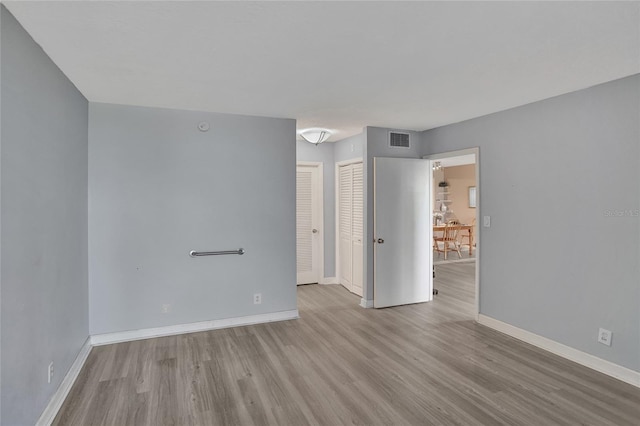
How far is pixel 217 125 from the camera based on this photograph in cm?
392

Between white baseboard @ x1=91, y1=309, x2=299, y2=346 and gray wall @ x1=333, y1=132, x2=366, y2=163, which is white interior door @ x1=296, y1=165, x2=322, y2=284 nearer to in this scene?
gray wall @ x1=333, y1=132, x2=366, y2=163

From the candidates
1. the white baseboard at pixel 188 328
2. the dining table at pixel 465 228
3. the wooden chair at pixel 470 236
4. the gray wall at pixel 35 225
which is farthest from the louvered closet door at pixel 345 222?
the wooden chair at pixel 470 236

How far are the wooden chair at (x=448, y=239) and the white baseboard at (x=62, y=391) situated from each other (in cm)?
Answer: 745

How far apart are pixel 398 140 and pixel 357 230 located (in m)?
1.47

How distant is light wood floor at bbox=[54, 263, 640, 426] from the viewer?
92.5 inches

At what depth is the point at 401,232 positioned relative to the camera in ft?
15.7

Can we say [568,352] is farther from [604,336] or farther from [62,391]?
[62,391]

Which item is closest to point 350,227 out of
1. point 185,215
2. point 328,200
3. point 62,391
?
point 328,200

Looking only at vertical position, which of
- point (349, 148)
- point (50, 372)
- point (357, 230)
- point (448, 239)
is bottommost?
point (50, 372)

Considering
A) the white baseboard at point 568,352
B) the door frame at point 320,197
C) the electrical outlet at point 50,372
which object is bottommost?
the white baseboard at point 568,352

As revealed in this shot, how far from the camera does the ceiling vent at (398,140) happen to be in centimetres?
483

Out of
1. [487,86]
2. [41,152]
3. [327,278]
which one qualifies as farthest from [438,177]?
[41,152]

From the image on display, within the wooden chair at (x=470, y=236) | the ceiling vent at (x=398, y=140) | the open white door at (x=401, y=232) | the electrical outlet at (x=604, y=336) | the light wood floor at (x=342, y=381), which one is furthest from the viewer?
the wooden chair at (x=470, y=236)

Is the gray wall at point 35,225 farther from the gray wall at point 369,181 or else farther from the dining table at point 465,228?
the dining table at point 465,228
